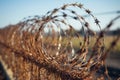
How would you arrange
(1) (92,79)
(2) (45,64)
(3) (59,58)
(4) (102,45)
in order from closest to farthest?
(1) (92,79) < (4) (102,45) < (3) (59,58) < (2) (45,64)

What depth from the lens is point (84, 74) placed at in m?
3.19

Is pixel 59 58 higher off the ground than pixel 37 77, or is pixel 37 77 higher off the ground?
pixel 59 58

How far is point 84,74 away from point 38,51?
1115 millimetres

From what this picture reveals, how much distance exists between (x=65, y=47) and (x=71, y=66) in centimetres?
79

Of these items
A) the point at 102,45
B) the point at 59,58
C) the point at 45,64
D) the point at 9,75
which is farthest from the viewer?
the point at 9,75

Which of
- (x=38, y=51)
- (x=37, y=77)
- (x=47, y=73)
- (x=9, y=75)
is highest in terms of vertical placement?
(x=38, y=51)

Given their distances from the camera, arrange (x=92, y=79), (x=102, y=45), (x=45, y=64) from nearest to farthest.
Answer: (x=92, y=79) < (x=102, y=45) < (x=45, y=64)

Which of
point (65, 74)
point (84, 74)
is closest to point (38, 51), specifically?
point (65, 74)

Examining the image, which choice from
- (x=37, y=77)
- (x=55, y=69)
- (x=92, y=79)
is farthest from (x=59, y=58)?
(x=37, y=77)

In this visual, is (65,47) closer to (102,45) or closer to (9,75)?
(102,45)

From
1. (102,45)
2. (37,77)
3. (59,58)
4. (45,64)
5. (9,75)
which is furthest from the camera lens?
(9,75)

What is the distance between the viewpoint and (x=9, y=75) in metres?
9.20

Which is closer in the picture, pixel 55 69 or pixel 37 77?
pixel 55 69

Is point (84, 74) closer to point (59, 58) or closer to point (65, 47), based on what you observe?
point (59, 58)
